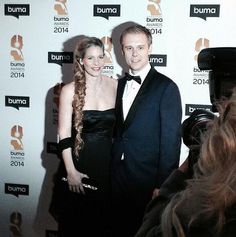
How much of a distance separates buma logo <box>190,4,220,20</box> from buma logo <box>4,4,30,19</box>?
1057 millimetres

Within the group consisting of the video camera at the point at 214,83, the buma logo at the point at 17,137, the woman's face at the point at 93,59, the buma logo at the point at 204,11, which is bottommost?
the buma logo at the point at 17,137

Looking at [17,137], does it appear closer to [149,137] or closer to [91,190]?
[91,190]

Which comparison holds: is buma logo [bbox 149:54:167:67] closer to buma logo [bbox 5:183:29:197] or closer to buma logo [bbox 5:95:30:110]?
buma logo [bbox 5:95:30:110]

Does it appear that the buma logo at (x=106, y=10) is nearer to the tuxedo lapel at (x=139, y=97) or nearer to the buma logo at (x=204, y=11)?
the buma logo at (x=204, y=11)

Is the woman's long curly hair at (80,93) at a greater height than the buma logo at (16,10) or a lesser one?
lesser

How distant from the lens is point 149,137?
1867 millimetres

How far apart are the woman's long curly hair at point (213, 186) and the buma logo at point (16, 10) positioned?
2107 mm

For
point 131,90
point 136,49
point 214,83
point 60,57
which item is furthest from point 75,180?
point 214,83

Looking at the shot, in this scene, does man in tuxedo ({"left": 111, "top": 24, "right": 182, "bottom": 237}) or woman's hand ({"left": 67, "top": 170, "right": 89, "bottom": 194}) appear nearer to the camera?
man in tuxedo ({"left": 111, "top": 24, "right": 182, "bottom": 237})

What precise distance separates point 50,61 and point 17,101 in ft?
1.17

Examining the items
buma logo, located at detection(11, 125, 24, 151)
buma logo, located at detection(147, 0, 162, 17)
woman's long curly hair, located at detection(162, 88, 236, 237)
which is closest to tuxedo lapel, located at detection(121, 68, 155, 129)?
buma logo, located at detection(147, 0, 162, 17)

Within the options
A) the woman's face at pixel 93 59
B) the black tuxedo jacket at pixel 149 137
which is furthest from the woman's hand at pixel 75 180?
the woman's face at pixel 93 59

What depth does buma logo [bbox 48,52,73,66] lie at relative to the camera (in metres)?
2.46

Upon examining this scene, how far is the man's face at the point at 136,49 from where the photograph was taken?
1898 millimetres
